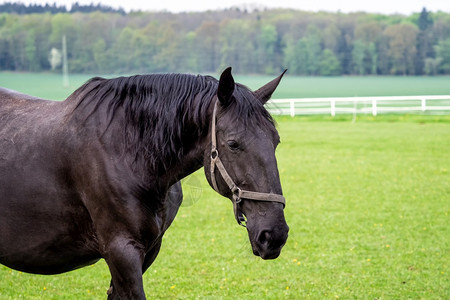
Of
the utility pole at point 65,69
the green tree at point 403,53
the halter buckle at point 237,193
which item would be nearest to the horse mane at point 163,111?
the halter buckle at point 237,193

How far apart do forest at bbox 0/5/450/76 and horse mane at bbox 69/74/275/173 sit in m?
41.3

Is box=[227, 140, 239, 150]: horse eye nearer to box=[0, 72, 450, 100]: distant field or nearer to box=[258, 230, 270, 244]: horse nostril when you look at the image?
box=[258, 230, 270, 244]: horse nostril

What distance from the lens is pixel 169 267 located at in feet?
21.2

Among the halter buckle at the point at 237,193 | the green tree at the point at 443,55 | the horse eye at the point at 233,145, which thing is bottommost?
the green tree at the point at 443,55

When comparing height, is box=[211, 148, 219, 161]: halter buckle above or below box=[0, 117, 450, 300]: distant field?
above

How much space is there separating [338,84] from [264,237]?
44667 mm

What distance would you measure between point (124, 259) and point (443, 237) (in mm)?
6026

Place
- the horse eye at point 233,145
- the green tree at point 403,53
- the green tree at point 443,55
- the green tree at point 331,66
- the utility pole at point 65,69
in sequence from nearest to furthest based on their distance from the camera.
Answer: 1. the horse eye at point 233,145
2. the utility pole at point 65,69
3. the green tree at point 443,55
4. the green tree at point 403,53
5. the green tree at point 331,66

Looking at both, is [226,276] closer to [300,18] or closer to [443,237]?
[443,237]

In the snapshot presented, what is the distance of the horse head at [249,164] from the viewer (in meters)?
2.63

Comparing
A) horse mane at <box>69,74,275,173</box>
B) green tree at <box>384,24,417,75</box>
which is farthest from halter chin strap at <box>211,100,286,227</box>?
green tree at <box>384,24,417,75</box>

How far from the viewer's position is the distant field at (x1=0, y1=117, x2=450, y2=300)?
560 cm

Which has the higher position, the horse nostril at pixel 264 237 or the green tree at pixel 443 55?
the horse nostril at pixel 264 237

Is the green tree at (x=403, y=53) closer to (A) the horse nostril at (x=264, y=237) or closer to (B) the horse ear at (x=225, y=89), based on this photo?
(B) the horse ear at (x=225, y=89)
